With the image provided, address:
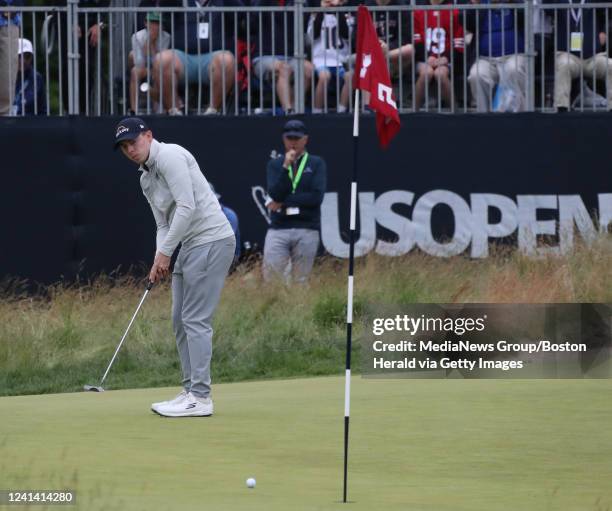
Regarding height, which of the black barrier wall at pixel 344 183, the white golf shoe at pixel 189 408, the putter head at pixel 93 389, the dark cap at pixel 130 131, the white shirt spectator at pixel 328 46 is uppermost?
the white shirt spectator at pixel 328 46

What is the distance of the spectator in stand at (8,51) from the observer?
641 inches

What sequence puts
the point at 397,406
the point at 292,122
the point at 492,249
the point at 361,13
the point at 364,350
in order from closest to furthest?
1. the point at 361,13
2. the point at 397,406
3. the point at 364,350
4. the point at 292,122
5. the point at 492,249

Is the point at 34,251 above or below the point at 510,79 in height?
below

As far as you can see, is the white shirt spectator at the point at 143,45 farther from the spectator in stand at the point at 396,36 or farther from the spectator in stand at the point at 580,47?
the spectator in stand at the point at 580,47

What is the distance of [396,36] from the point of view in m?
16.6

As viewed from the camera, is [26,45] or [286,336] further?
[26,45]

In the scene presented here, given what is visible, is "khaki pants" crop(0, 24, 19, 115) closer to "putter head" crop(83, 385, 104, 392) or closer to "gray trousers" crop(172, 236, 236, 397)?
"putter head" crop(83, 385, 104, 392)

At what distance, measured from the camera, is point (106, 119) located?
1652 cm

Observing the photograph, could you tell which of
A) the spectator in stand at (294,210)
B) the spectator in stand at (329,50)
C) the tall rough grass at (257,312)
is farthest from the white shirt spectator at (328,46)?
the tall rough grass at (257,312)

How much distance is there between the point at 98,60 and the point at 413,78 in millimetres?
3489

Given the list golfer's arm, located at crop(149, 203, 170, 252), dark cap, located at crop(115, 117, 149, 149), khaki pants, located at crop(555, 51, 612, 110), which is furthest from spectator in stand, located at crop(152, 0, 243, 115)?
dark cap, located at crop(115, 117, 149, 149)

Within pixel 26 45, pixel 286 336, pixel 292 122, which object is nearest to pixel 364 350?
pixel 286 336

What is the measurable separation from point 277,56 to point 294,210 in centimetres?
191

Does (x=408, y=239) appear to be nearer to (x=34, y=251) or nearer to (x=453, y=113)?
(x=453, y=113)
